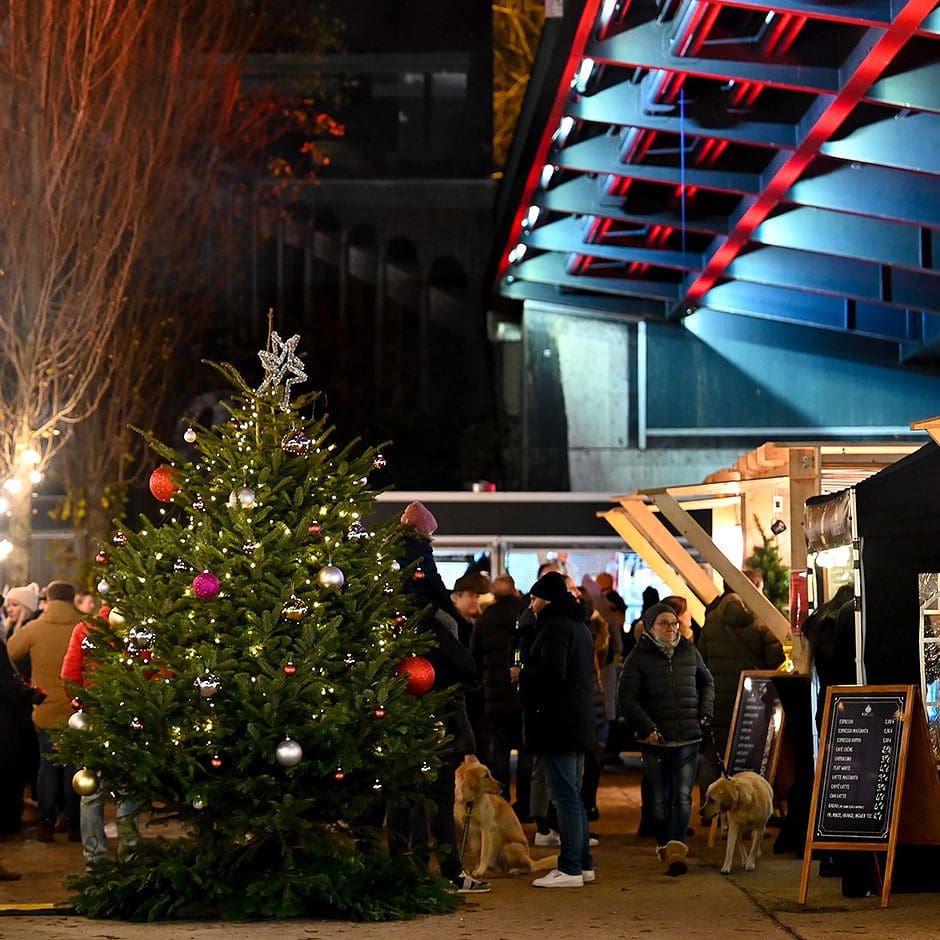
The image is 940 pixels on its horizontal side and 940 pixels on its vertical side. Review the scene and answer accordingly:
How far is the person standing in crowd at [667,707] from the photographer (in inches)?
446

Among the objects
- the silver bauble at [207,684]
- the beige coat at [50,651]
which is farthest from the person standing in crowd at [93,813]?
the beige coat at [50,651]

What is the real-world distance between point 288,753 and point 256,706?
36 centimetres

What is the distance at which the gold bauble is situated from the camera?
8.77 m

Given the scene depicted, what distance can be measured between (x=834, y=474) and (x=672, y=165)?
15.1 feet

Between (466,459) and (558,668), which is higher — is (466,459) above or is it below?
above

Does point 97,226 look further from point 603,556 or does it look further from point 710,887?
point 710,887

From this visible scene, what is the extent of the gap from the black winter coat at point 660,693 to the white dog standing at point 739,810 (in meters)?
0.50

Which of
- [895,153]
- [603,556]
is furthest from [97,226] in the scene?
[895,153]

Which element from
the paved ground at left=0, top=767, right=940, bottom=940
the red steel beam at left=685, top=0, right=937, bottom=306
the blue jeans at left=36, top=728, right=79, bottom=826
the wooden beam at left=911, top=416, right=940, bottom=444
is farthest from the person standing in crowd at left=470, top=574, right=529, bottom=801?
the wooden beam at left=911, top=416, right=940, bottom=444

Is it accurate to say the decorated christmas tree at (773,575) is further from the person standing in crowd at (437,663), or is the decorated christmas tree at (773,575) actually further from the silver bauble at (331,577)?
the silver bauble at (331,577)

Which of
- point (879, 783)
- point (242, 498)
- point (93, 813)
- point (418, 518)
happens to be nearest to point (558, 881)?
point (879, 783)

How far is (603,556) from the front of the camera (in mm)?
21453

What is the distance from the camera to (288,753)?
8.53 meters

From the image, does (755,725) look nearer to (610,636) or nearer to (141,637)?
(610,636)
